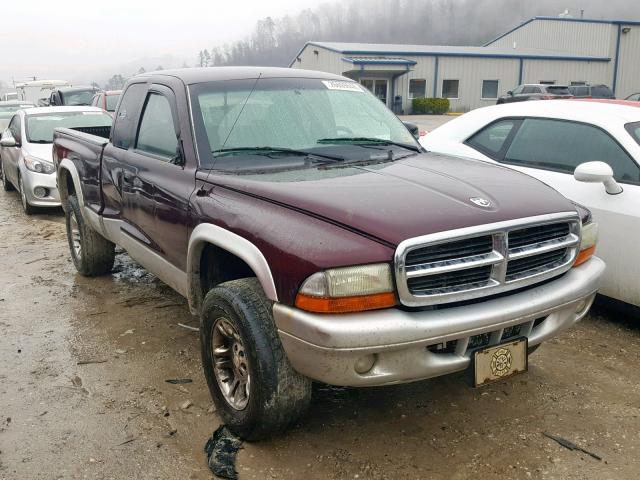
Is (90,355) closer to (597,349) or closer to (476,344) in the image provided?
(476,344)

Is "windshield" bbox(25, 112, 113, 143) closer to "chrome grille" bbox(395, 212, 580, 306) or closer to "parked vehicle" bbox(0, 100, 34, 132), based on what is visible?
"chrome grille" bbox(395, 212, 580, 306)

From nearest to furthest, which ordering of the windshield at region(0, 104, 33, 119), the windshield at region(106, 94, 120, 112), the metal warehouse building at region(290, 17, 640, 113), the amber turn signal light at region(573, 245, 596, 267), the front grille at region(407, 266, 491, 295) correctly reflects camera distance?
1. the front grille at region(407, 266, 491, 295)
2. the amber turn signal light at region(573, 245, 596, 267)
3. the windshield at region(106, 94, 120, 112)
4. the windshield at region(0, 104, 33, 119)
5. the metal warehouse building at region(290, 17, 640, 113)

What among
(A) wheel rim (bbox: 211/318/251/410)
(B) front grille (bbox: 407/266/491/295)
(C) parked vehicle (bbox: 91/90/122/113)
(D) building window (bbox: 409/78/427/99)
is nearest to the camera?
(B) front grille (bbox: 407/266/491/295)

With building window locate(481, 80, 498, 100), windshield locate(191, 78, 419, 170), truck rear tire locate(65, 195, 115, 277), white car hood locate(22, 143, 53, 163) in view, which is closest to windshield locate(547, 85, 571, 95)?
building window locate(481, 80, 498, 100)

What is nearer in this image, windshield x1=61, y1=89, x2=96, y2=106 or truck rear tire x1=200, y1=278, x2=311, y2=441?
truck rear tire x1=200, y1=278, x2=311, y2=441

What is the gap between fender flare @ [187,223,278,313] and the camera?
8.98 feet

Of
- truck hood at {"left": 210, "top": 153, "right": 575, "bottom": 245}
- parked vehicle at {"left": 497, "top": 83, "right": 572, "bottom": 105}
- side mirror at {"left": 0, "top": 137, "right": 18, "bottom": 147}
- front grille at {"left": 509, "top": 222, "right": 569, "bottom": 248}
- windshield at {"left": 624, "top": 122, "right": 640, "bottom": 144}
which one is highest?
windshield at {"left": 624, "top": 122, "right": 640, "bottom": 144}

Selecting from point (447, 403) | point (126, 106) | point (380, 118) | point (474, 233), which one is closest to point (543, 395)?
point (447, 403)

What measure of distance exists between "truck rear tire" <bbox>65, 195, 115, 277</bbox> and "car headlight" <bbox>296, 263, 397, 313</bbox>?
11.9ft

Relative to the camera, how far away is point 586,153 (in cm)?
461

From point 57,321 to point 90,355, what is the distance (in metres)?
0.85

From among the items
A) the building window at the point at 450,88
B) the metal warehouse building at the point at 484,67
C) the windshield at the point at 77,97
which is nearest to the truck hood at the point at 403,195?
the windshield at the point at 77,97

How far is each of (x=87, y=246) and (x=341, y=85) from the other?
2.89 metres

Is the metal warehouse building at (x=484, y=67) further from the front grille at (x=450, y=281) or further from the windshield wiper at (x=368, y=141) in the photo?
the front grille at (x=450, y=281)
